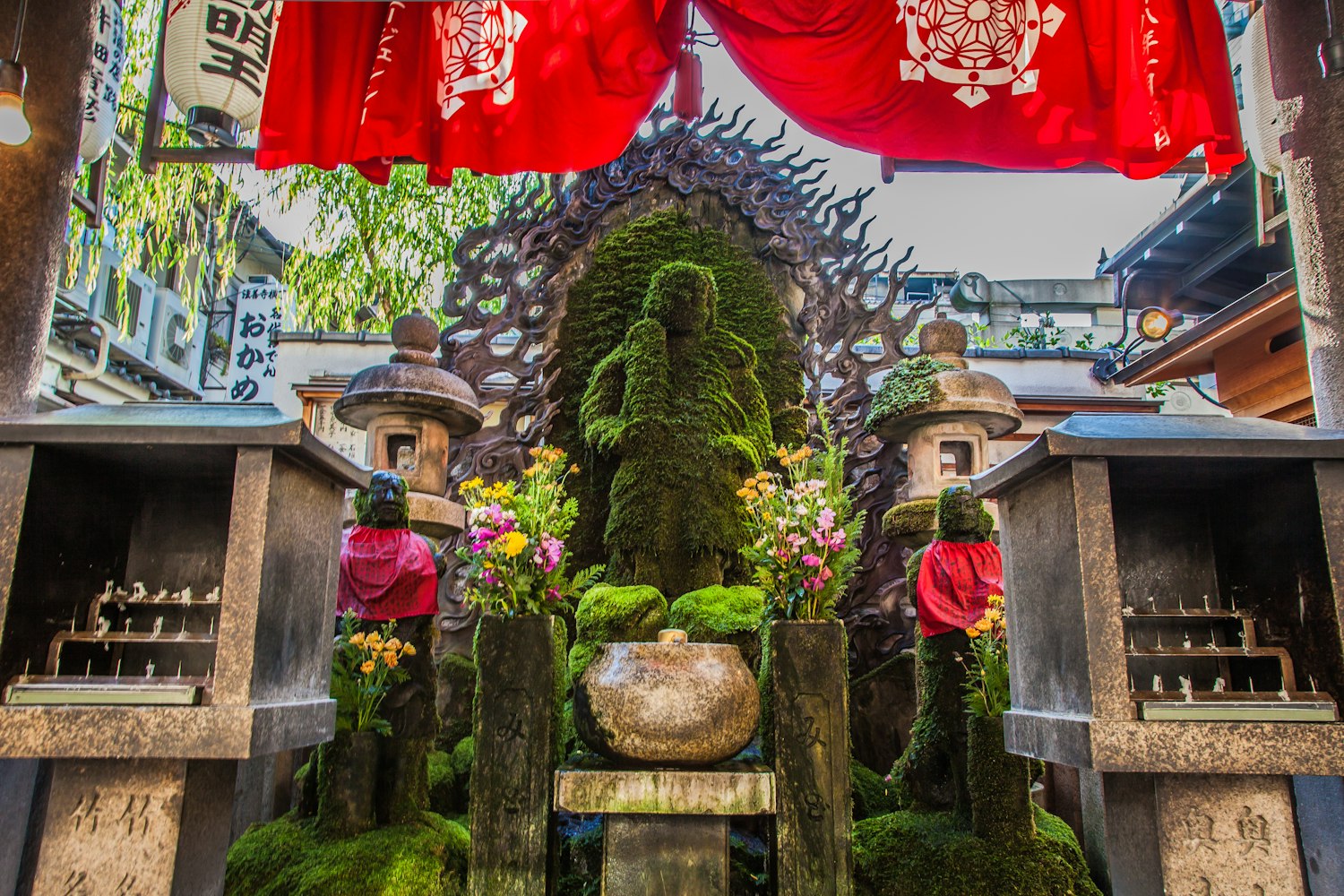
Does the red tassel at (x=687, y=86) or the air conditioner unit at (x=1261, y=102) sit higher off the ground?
the red tassel at (x=687, y=86)

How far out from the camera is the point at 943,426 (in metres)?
8.18

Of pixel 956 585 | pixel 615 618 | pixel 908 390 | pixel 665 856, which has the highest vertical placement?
pixel 908 390

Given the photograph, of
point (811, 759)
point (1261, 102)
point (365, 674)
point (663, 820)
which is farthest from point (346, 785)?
point (1261, 102)

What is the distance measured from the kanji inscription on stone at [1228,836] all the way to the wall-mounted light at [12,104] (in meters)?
6.03

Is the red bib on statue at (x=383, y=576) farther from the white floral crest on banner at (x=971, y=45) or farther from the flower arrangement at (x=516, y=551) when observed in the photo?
the white floral crest on banner at (x=971, y=45)

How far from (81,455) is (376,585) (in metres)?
2.21

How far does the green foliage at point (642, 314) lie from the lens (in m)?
9.23

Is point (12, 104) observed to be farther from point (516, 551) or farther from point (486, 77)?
point (516, 551)

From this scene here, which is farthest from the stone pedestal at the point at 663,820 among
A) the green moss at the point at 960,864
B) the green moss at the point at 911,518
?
the green moss at the point at 911,518

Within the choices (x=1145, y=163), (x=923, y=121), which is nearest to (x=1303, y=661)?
(x=1145, y=163)

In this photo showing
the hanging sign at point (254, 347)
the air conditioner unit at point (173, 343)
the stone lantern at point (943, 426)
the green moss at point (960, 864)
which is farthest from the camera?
the air conditioner unit at point (173, 343)

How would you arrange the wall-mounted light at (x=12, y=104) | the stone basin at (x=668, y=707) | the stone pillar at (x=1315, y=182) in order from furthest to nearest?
the stone basin at (x=668, y=707) → the stone pillar at (x=1315, y=182) → the wall-mounted light at (x=12, y=104)

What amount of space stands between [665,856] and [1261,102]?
5.39m

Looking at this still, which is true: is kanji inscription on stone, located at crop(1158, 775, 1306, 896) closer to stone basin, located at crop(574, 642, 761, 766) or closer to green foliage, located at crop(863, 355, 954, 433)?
stone basin, located at crop(574, 642, 761, 766)
